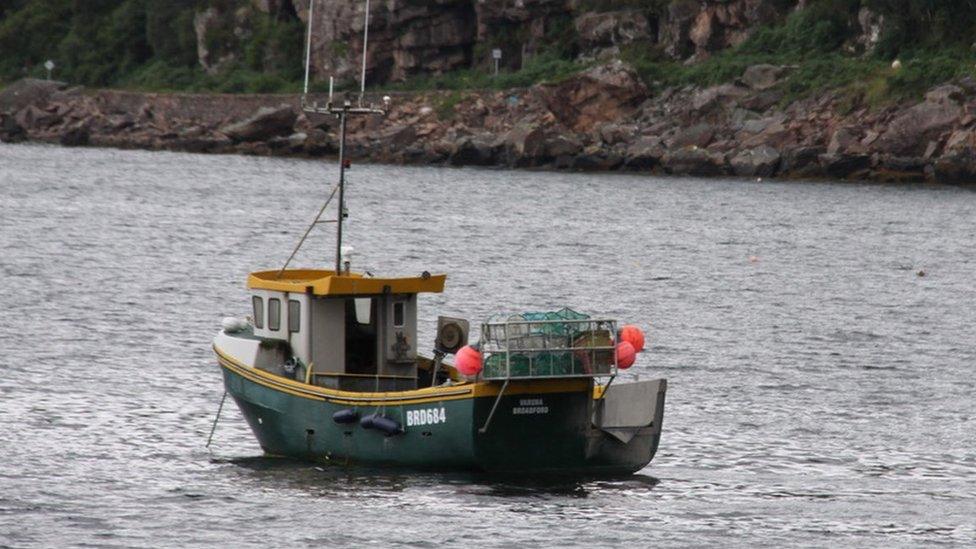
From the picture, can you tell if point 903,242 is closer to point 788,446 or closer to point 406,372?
point 788,446

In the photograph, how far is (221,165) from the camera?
127562mm

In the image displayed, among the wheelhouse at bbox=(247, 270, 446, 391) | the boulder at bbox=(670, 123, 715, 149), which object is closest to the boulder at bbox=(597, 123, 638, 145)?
the boulder at bbox=(670, 123, 715, 149)

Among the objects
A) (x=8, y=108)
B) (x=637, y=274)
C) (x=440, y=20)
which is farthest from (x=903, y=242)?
(x=8, y=108)

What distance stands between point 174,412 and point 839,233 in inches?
1974

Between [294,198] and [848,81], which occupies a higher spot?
[848,81]

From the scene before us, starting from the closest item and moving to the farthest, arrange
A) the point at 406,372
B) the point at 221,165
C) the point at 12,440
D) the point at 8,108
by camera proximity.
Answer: the point at 406,372 < the point at 12,440 < the point at 221,165 < the point at 8,108

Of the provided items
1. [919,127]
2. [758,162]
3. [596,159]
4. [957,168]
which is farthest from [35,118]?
[957,168]

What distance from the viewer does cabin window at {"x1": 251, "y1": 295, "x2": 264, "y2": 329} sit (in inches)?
1358

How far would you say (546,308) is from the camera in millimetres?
58906

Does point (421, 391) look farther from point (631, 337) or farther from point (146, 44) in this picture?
point (146, 44)

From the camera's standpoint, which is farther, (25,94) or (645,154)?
(25,94)


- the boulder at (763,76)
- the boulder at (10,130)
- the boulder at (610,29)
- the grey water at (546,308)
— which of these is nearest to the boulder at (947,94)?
the grey water at (546,308)

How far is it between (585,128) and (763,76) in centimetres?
1229

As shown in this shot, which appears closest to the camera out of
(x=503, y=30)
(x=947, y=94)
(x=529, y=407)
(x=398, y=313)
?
(x=529, y=407)
